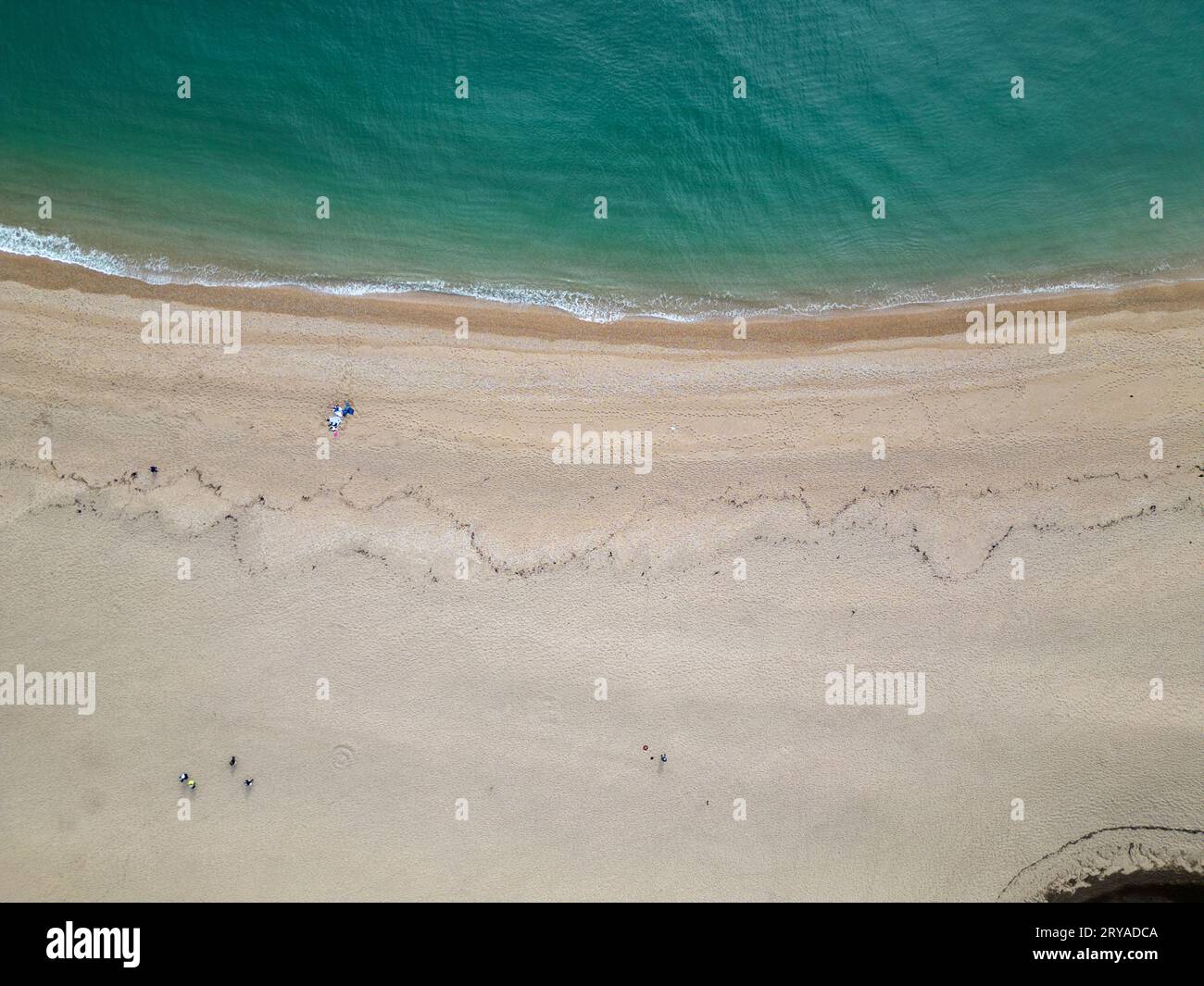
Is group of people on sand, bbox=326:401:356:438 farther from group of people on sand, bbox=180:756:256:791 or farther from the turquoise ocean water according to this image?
group of people on sand, bbox=180:756:256:791

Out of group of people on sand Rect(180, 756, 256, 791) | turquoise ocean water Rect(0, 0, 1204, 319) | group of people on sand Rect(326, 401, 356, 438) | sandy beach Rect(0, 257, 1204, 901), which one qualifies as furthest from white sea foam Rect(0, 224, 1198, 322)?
group of people on sand Rect(180, 756, 256, 791)

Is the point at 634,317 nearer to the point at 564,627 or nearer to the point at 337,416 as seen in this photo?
the point at 337,416

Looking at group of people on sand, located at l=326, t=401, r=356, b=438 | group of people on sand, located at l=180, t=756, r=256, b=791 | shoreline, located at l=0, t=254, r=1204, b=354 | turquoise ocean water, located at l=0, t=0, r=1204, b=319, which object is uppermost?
turquoise ocean water, located at l=0, t=0, r=1204, b=319

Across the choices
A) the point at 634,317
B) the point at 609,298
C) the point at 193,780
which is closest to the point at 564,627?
the point at 634,317

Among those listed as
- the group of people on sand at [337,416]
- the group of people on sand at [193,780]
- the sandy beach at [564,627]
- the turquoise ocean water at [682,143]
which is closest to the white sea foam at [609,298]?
the turquoise ocean water at [682,143]

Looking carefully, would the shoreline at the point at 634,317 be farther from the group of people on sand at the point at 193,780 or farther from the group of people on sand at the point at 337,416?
the group of people on sand at the point at 193,780
